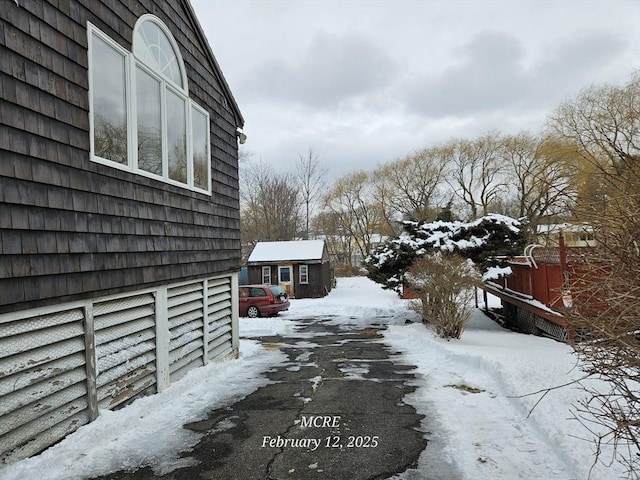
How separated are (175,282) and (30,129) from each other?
2.93 meters

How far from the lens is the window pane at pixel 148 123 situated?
17.6ft

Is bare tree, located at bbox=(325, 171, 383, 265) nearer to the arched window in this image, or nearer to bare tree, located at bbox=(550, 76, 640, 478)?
the arched window

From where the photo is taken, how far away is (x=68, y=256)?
4.04 m

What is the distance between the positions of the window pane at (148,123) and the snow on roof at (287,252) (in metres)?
20.4

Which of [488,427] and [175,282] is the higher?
[175,282]

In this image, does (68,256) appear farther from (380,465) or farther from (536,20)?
(536,20)

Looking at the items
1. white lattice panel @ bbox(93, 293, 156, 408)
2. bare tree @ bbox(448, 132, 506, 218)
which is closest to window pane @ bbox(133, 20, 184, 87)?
white lattice panel @ bbox(93, 293, 156, 408)

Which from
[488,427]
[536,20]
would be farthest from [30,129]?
[536,20]

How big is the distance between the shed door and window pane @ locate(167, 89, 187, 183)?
785 inches

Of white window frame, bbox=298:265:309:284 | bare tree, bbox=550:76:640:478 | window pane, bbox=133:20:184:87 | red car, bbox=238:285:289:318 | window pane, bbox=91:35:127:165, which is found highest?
window pane, bbox=133:20:184:87

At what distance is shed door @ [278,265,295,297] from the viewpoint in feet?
85.9

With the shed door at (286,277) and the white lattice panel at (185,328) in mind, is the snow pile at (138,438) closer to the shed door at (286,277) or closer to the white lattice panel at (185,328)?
the white lattice panel at (185,328)

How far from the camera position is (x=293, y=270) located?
86.2ft

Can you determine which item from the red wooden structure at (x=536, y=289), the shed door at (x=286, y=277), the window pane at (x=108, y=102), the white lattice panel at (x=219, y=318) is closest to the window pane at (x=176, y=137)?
the window pane at (x=108, y=102)
